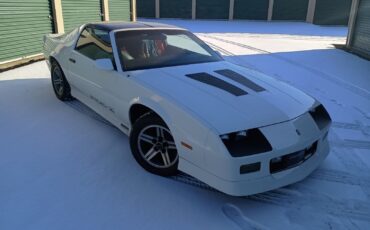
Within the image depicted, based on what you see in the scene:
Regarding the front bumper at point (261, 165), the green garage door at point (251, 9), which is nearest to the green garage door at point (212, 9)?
the green garage door at point (251, 9)

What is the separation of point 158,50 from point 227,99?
137 centimetres

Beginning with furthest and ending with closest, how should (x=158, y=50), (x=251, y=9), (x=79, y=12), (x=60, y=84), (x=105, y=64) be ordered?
(x=251, y=9), (x=79, y=12), (x=60, y=84), (x=158, y=50), (x=105, y=64)

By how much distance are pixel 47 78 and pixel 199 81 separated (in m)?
4.39

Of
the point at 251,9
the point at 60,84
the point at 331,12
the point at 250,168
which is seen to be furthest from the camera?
the point at 251,9

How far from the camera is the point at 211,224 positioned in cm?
248

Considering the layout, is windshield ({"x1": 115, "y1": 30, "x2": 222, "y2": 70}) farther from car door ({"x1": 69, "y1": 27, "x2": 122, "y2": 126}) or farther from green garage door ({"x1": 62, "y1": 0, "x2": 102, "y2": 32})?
green garage door ({"x1": 62, "y1": 0, "x2": 102, "y2": 32})

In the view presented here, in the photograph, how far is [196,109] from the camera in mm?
2660

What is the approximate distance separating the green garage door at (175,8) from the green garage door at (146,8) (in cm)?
71

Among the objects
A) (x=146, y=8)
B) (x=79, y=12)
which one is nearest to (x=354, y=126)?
(x=79, y=12)

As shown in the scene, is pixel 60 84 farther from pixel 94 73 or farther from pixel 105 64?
pixel 105 64

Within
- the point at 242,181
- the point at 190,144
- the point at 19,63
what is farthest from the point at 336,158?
the point at 19,63

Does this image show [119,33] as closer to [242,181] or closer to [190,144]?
[190,144]

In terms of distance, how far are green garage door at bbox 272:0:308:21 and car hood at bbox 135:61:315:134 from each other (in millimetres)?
22265

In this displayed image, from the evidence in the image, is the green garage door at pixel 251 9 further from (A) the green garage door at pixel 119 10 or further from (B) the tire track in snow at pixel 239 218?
(B) the tire track in snow at pixel 239 218
